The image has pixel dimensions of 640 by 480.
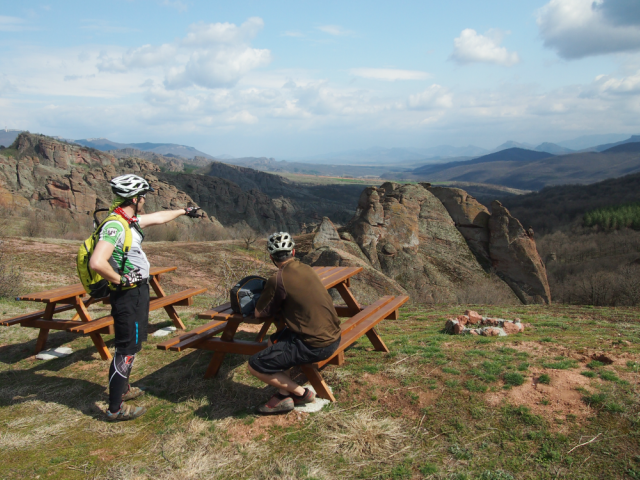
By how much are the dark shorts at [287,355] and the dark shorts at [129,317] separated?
1.29m

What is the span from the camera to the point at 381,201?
66.2 ft

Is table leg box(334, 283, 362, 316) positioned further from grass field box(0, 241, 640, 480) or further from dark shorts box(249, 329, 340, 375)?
dark shorts box(249, 329, 340, 375)

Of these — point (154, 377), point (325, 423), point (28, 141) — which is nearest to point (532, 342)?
point (325, 423)

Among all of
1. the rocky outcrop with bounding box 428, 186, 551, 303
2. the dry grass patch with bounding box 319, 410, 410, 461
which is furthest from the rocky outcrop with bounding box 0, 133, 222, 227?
the dry grass patch with bounding box 319, 410, 410, 461

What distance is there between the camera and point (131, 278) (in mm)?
4383

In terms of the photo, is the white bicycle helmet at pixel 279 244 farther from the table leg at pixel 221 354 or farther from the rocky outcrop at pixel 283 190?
the rocky outcrop at pixel 283 190

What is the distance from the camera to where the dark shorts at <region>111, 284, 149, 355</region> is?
175 inches

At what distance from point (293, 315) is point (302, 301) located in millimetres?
169

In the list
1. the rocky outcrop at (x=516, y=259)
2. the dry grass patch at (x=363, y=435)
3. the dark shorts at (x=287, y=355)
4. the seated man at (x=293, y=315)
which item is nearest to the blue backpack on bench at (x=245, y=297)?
the seated man at (x=293, y=315)

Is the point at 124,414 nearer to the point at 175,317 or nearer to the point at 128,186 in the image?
the point at 128,186

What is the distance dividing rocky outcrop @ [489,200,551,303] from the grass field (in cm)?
1460

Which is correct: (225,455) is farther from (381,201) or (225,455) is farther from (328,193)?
(328,193)

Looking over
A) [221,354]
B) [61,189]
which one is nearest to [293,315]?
[221,354]

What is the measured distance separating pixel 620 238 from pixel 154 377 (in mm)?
50556
